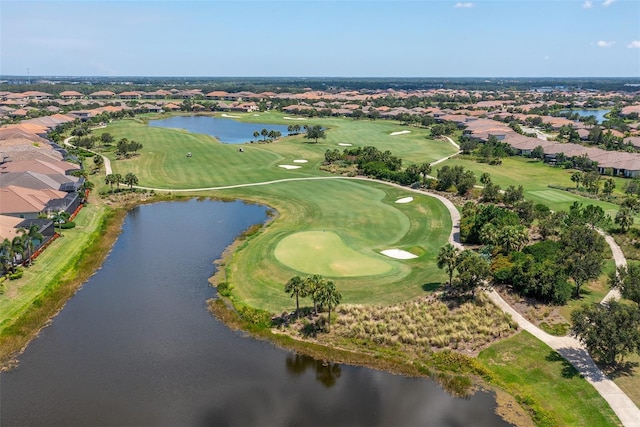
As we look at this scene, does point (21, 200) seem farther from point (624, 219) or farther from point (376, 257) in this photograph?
point (624, 219)

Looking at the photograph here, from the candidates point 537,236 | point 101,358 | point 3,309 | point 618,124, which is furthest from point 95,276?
point 618,124

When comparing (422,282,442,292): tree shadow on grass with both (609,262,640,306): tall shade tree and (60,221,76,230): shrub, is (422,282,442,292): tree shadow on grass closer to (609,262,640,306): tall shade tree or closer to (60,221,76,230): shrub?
(609,262,640,306): tall shade tree

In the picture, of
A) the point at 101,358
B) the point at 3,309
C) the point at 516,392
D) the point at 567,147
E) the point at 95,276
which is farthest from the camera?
the point at 567,147

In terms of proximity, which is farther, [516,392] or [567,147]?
[567,147]

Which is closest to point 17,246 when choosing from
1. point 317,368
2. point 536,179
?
point 317,368

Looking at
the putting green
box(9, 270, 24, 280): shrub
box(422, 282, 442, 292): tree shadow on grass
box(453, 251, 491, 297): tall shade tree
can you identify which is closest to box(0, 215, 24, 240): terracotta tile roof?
box(9, 270, 24, 280): shrub

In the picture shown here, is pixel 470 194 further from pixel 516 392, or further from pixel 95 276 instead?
pixel 95 276
